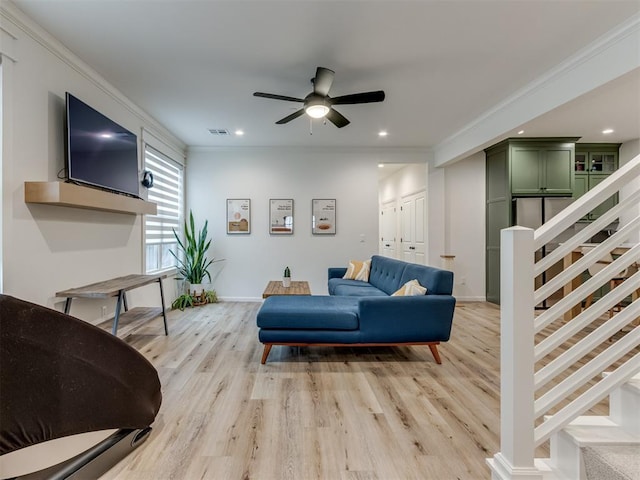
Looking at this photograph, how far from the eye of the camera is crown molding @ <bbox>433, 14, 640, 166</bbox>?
2.30m

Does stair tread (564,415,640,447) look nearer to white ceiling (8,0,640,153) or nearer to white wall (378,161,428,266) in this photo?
white ceiling (8,0,640,153)

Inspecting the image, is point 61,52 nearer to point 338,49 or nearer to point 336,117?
point 338,49

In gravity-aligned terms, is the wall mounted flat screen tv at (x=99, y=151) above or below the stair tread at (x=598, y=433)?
above

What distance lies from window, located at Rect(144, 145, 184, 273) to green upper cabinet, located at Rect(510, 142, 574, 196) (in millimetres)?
5302

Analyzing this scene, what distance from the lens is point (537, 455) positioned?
1658 mm

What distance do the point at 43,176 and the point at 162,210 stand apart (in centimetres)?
223

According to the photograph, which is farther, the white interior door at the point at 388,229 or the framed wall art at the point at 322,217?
the white interior door at the point at 388,229

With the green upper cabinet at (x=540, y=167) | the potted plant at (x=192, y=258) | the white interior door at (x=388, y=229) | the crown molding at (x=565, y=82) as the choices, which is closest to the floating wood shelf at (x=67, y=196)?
the potted plant at (x=192, y=258)

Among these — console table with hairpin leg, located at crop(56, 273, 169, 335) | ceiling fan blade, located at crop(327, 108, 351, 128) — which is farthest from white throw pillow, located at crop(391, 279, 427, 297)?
console table with hairpin leg, located at crop(56, 273, 169, 335)

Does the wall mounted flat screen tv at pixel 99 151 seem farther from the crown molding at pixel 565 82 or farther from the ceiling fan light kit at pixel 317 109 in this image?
the crown molding at pixel 565 82

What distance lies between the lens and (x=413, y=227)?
20.5ft

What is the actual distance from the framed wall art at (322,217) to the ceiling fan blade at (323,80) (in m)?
2.74

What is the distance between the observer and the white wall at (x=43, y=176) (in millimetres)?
2131

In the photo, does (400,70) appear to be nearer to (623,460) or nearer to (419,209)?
(623,460)
